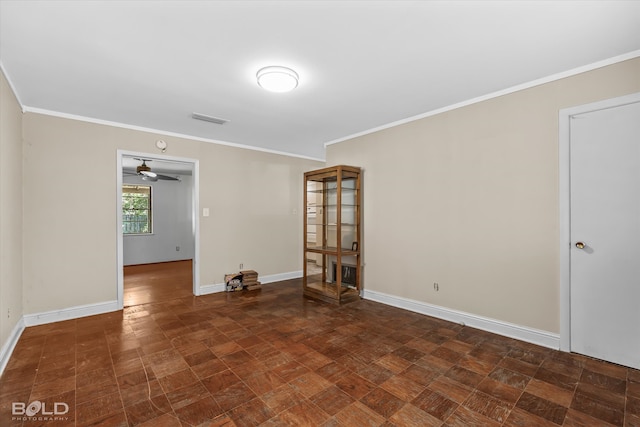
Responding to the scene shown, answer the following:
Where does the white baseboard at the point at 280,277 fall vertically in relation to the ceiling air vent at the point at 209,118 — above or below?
below

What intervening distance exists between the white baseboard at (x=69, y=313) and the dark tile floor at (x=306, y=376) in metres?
0.17

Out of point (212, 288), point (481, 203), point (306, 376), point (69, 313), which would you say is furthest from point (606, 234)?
point (69, 313)

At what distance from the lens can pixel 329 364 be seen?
2.54m

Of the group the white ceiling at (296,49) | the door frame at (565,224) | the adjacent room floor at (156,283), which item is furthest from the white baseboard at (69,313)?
the door frame at (565,224)

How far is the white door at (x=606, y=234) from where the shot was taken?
8.05 feet

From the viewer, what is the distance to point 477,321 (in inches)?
131

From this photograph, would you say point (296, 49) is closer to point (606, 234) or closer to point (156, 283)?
point (606, 234)

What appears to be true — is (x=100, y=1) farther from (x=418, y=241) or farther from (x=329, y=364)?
(x=418, y=241)

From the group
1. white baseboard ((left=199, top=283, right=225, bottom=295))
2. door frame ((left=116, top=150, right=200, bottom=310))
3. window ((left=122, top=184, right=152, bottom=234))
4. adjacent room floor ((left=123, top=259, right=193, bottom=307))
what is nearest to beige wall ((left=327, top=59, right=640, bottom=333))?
white baseboard ((left=199, top=283, right=225, bottom=295))

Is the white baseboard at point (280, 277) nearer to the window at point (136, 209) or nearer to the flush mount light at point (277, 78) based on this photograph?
the flush mount light at point (277, 78)

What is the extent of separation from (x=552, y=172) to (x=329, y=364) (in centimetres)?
277

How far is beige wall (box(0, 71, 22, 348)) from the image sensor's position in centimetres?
261

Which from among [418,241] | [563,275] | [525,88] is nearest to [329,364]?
[418,241]

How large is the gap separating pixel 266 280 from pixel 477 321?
144 inches
